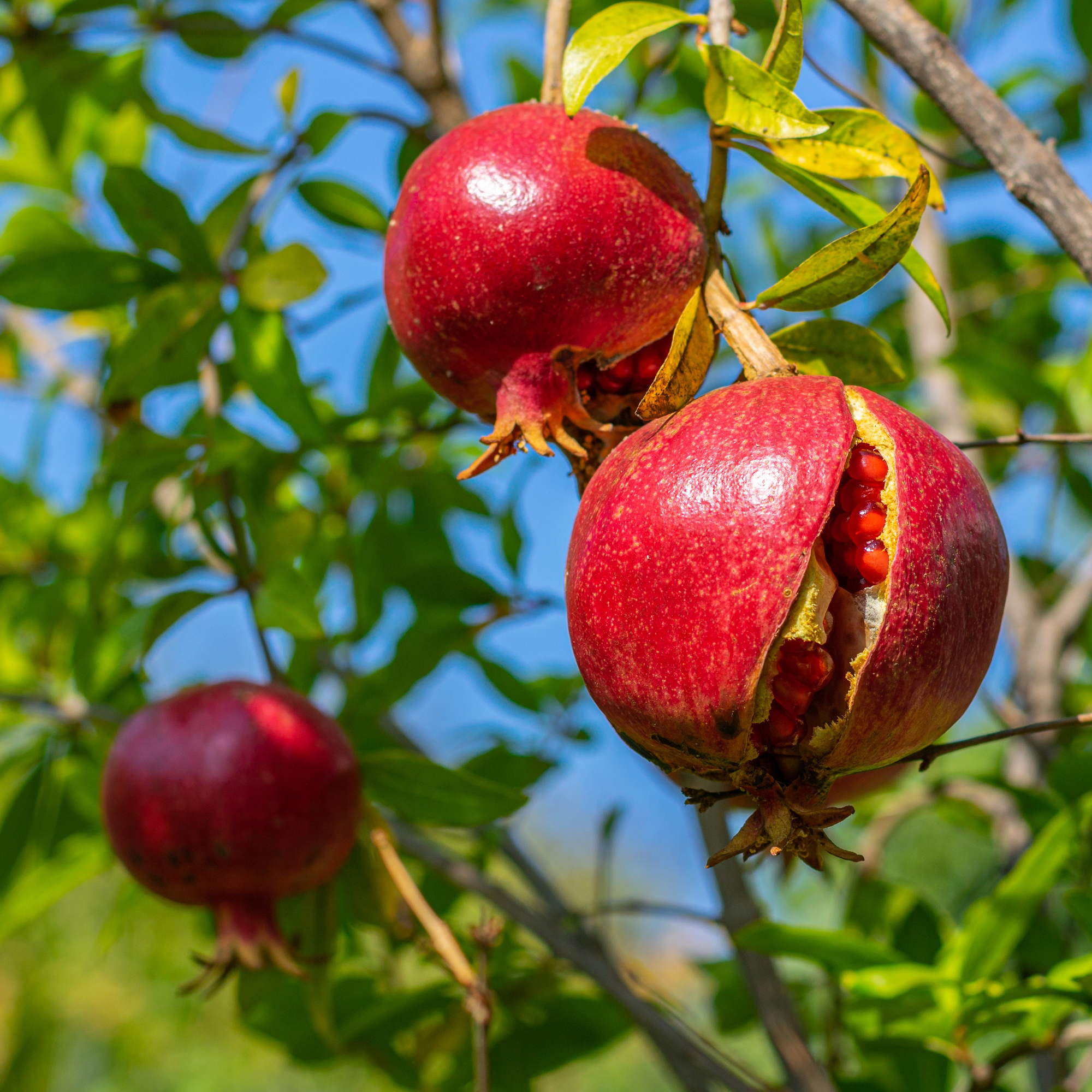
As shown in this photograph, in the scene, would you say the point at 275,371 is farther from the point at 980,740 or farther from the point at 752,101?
the point at 980,740

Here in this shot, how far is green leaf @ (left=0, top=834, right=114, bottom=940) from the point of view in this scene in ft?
4.55

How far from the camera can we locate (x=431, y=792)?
1.14m

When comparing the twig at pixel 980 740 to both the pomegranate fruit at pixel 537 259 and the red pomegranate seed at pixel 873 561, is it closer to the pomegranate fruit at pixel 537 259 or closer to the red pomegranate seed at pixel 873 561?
the red pomegranate seed at pixel 873 561

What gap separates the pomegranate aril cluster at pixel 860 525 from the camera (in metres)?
0.61

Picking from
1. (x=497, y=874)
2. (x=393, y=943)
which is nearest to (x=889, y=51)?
(x=393, y=943)

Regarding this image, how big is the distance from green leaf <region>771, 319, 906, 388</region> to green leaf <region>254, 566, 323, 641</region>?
530 millimetres

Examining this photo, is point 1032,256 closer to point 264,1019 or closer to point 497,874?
point 264,1019

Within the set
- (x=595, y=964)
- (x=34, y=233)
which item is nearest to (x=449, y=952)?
(x=595, y=964)

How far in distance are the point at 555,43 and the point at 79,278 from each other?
2.19 ft

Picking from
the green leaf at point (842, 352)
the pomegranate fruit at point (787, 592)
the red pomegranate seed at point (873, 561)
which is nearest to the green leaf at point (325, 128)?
the green leaf at point (842, 352)

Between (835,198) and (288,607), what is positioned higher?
(835,198)

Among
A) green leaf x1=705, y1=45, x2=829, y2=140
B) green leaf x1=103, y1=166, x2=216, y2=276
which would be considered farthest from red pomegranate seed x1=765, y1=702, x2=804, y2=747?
green leaf x1=103, y1=166, x2=216, y2=276

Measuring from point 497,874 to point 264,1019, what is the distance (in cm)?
343

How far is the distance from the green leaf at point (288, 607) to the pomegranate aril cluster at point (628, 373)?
424 mm
